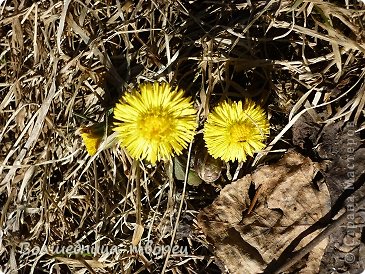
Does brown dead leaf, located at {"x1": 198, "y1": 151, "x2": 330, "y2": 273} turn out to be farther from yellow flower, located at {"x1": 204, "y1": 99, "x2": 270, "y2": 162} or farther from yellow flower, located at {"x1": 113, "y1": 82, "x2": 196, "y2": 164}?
yellow flower, located at {"x1": 113, "y1": 82, "x2": 196, "y2": 164}

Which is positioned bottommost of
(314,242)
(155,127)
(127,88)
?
(314,242)

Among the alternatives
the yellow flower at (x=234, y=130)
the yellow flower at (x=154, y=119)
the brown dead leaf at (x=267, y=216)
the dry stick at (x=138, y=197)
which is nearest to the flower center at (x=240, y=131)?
the yellow flower at (x=234, y=130)

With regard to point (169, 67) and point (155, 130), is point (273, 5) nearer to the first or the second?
point (169, 67)

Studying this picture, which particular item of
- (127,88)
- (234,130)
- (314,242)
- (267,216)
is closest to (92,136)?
(127,88)

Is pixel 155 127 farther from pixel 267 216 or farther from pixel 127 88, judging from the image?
pixel 267 216

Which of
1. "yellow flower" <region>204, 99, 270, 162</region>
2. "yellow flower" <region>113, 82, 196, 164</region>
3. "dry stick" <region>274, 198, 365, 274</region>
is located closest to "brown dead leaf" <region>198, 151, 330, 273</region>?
"dry stick" <region>274, 198, 365, 274</region>
